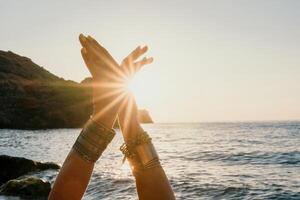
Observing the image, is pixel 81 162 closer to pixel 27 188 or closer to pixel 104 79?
pixel 104 79

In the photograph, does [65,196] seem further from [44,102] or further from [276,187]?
[44,102]

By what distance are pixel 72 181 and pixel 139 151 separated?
517 millimetres

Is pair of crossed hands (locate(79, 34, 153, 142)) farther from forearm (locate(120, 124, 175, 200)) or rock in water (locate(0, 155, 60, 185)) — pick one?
rock in water (locate(0, 155, 60, 185))

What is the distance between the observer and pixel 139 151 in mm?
2236

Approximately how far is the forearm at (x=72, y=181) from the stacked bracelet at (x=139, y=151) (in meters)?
0.35

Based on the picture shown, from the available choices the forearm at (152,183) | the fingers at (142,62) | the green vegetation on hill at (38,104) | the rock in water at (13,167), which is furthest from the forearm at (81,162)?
the green vegetation on hill at (38,104)

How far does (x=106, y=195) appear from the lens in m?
20.3

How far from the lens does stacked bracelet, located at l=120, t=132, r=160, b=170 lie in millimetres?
2145

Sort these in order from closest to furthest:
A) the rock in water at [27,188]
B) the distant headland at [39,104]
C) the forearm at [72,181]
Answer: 1. the forearm at [72,181]
2. the rock in water at [27,188]
3. the distant headland at [39,104]

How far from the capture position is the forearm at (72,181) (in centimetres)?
183

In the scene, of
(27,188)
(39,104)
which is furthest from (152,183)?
(39,104)

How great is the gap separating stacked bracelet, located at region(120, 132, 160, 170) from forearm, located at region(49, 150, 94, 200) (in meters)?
0.35

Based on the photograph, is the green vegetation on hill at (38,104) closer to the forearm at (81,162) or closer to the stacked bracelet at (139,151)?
the stacked bracelet at (139,151)

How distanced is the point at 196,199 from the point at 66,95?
573 feet
